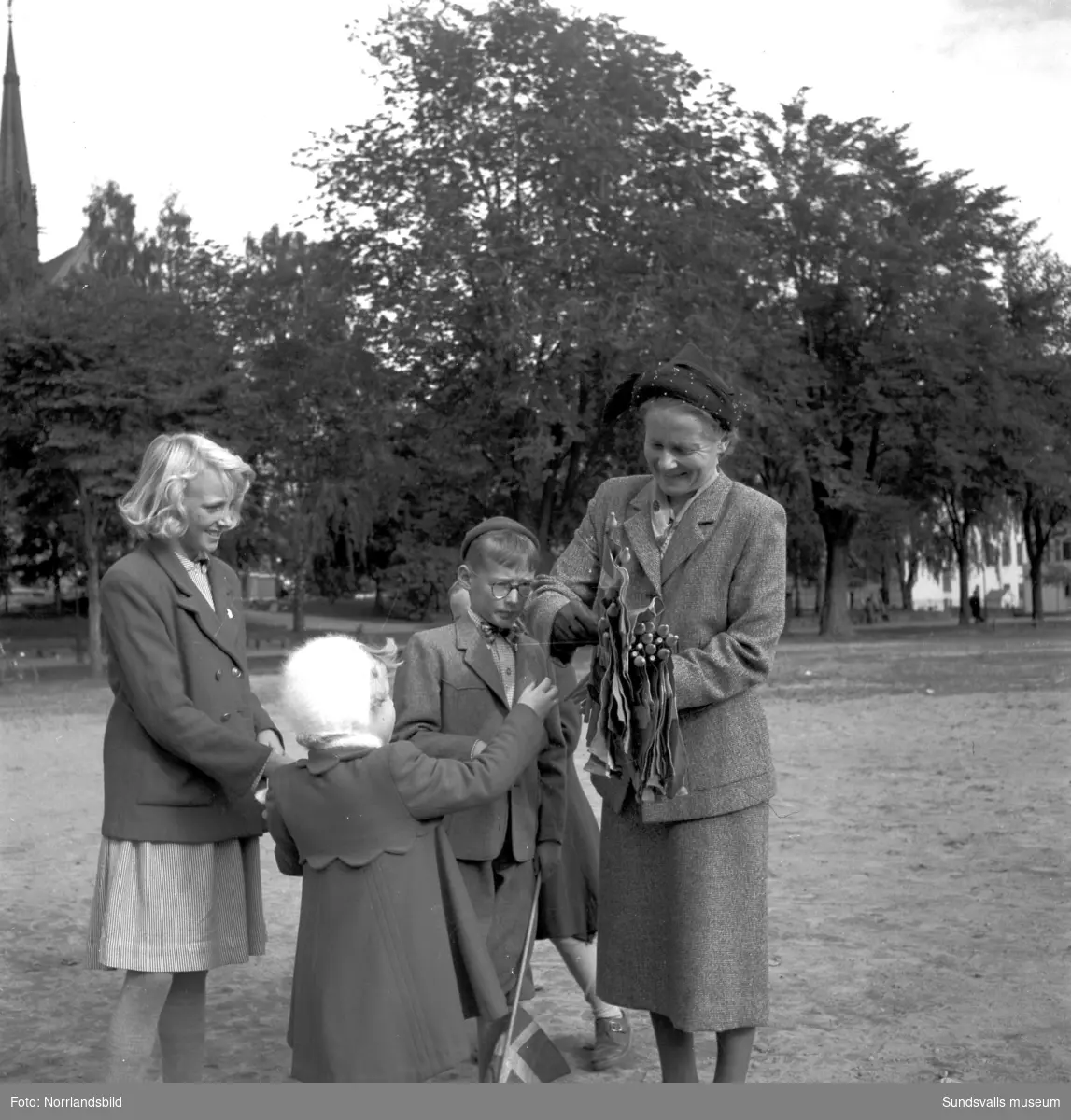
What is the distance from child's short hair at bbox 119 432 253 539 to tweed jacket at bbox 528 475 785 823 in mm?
897

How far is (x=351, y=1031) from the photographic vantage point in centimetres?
338

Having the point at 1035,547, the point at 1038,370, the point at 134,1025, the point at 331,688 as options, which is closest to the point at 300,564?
the point at 1038,370

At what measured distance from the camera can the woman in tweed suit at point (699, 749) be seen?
3453 mm

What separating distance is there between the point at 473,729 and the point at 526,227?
21.8 meters

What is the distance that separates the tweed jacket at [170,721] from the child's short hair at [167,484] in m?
0.09

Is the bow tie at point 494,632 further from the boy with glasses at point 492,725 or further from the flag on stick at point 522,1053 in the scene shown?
the flag on stick at point 522,1053

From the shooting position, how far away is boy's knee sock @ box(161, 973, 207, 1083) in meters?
3.82

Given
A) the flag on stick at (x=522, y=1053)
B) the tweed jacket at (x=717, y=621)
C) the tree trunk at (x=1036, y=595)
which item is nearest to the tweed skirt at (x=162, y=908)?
the flag on stick at (x=522, y=1053)

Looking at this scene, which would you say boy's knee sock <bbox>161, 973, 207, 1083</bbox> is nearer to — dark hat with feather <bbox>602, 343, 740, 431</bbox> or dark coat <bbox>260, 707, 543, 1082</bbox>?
dark coat <bbox>260, 707, 543, 1082</bbox>

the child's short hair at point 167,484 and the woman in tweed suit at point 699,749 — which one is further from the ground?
the child's short hair at point 167,484

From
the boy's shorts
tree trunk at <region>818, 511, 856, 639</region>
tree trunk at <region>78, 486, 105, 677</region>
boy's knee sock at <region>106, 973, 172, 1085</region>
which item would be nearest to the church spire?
tree trunk at <region>78, 486, 105, 677</region>

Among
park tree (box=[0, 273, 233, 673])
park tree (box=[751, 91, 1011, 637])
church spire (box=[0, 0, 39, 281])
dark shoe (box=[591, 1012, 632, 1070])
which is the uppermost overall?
church spire (box=[0, 0, 39, 281])

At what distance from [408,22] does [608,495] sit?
2407 centimetres

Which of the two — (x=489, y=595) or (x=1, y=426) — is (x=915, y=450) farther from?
(x=489, y=595)
